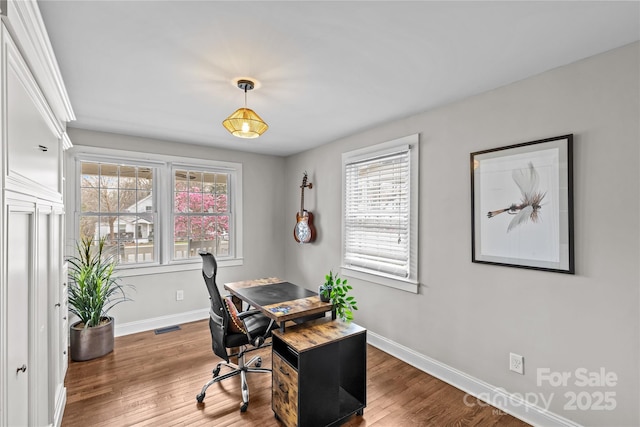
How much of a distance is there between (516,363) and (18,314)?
2945mm

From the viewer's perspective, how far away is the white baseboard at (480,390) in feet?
6.72

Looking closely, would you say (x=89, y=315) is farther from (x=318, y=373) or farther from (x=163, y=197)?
(x=318, y=373)

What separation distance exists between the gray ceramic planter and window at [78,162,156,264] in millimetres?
904

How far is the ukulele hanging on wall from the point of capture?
4.23 meters

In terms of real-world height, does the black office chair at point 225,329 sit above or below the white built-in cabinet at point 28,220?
below

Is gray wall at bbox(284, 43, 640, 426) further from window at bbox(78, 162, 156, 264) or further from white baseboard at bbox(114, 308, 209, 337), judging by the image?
window at bbox(78, 162, 156, 264)

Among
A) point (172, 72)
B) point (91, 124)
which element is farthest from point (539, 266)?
point (91, 124)

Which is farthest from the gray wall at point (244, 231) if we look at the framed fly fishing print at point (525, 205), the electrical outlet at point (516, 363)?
the electrical outlet at point (516, 363)

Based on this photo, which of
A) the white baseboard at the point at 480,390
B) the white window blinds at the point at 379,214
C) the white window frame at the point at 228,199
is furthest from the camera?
the white window frame at the point at 228,199

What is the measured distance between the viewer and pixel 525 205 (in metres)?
2.14

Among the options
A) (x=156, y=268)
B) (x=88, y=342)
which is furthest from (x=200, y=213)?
(x=88, y=342)

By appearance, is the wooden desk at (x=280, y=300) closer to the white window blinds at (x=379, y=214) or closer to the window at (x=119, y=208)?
the white window blinds at (x=379, y=214)

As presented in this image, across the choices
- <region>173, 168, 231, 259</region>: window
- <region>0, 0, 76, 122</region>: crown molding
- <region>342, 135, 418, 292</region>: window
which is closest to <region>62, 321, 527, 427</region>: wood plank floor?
<region>342, 135, 418, 292</region>: window

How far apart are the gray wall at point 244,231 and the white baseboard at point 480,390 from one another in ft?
7.70
